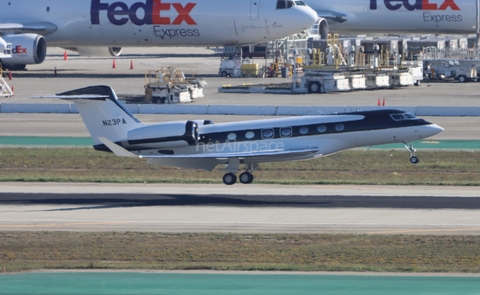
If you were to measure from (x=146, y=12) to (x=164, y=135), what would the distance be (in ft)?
129

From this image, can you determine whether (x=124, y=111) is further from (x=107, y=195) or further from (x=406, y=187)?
(x=406, y=187)

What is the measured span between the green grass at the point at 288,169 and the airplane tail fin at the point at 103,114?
109 inches

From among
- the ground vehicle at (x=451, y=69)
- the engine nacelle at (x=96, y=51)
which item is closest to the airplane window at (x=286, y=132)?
the ground vehicle at (x=451, y=69)

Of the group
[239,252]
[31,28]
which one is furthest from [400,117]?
[31,28]

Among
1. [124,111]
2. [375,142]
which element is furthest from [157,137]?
[375,142]

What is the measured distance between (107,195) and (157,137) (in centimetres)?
249

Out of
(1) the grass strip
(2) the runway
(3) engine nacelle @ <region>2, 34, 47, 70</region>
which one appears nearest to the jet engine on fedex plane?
(3) engine nacelle @ <region>2, 34, 47, 70</region>

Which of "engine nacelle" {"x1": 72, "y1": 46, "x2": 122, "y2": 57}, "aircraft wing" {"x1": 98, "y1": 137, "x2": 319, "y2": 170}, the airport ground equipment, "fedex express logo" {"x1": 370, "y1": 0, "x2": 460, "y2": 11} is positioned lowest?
"aircraft wing" {"x1": 98, "y1": 137, "x2": 319, "y2": 170}

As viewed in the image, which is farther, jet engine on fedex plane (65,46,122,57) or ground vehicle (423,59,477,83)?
jet engine on fedex plane (65,46,122,57)

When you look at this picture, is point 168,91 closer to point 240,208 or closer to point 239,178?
point 239,178

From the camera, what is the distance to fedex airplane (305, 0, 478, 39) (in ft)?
249

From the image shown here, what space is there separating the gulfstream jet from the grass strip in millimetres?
7136

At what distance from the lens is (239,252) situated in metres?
19.8

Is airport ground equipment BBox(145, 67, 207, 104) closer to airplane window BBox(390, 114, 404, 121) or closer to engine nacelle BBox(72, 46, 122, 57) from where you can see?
engine nacelle BBox(72, 46, 122, 57)
